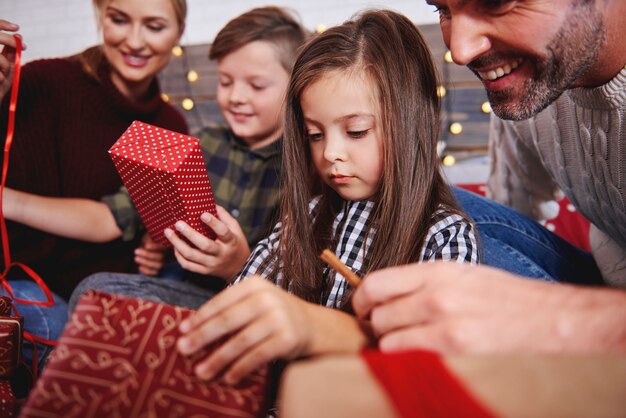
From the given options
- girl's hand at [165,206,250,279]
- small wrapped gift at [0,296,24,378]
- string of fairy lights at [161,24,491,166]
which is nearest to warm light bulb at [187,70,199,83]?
string of fairy lights at [161,24,491,166]

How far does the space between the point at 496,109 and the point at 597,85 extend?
178mm

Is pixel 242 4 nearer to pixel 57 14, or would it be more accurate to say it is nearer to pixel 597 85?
pixel 57 14

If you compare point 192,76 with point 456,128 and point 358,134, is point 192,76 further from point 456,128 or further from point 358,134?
point 358,134

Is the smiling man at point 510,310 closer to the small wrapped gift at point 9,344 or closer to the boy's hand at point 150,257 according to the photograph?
the small wrapped gift at point 9,344

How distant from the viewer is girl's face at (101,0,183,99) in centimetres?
136

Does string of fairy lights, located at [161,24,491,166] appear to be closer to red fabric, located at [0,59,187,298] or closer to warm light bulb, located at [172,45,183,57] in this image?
warm light bulb, located at [172,45,183,57]

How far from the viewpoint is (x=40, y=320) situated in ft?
3.93

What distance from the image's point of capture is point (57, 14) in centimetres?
218

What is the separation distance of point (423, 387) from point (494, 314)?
0.51 ft

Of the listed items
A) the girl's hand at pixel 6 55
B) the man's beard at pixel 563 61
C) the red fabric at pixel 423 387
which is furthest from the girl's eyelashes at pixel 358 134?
the girl's hand at pixel 6 55

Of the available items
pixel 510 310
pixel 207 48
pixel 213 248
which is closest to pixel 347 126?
pixel 213 248

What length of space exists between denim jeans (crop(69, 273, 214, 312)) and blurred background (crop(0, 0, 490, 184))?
101 centimetres

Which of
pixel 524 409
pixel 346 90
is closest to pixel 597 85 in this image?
pixel 346 90

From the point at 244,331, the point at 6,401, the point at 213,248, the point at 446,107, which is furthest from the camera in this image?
the point at 446,107
